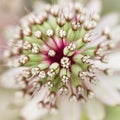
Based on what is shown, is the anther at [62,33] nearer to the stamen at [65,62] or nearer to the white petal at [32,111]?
the stamen at [65,62]

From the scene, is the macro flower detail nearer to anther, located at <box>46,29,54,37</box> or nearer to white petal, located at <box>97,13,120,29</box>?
anther, located at <box>46,29,54,37</box>

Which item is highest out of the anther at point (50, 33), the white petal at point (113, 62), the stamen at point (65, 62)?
the anther at point (50, 33)

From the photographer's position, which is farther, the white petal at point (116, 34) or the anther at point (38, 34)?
the white petal at point (116, 34)

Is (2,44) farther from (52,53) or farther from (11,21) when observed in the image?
(52,53)

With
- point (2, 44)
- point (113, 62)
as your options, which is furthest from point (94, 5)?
point (2, 44)

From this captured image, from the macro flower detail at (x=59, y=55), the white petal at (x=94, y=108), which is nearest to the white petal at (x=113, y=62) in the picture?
the macro flower detail at (x=59, y=55)

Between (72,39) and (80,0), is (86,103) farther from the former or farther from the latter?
(80,0)

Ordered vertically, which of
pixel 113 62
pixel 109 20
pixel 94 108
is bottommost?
pixel 94 108
